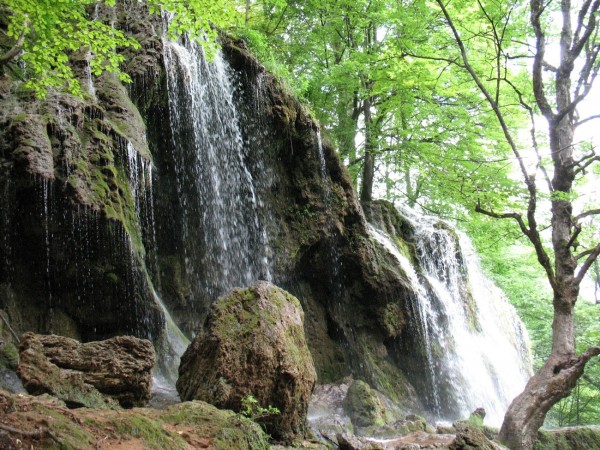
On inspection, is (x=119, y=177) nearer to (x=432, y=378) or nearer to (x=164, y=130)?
(x=164, y=130)

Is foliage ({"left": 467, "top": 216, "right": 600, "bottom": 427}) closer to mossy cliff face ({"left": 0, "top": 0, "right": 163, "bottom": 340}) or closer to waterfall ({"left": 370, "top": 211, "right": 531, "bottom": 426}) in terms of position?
waterfall ({"left": 370, "top": 211, "right": 531, "bottom": 426})

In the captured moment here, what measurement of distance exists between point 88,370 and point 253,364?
193 centimetres

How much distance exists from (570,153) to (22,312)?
9.92 metres

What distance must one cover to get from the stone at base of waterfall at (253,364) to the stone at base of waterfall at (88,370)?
0.69 metres

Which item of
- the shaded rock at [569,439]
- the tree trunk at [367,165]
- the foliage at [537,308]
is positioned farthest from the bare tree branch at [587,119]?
the foliage at [537,308]

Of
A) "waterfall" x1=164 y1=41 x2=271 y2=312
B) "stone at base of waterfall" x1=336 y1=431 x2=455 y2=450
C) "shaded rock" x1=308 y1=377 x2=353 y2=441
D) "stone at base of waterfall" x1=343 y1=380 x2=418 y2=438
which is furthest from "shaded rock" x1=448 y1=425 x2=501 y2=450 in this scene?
"waterfall" x1=164 y1=41 x2=271 y2=312

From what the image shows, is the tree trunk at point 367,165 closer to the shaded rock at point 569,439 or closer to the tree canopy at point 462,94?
the tree canopy at point 462,94

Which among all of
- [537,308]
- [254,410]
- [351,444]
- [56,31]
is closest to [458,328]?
[537,308]

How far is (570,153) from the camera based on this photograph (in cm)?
930

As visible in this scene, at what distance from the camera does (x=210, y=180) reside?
1131 centimetres

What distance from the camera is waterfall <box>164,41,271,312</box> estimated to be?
36.2 ft

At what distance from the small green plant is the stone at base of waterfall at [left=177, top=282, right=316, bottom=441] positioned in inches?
1.0

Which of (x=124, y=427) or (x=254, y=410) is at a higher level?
(x=124, y=427)

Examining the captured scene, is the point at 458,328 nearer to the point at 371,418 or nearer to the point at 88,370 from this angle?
the point at 371,418
